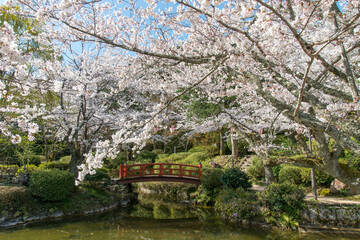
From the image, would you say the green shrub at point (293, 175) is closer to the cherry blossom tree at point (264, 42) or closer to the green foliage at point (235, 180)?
the green foliage at point (235, 180)

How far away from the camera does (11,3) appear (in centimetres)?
304

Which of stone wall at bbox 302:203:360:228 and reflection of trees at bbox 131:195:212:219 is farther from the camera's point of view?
reflection of trees at bbox 131:195:212:219

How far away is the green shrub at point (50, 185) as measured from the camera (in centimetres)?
720

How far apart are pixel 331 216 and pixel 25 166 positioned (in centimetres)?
994

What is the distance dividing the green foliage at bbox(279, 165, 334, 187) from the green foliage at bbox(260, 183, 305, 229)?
97.4 inches

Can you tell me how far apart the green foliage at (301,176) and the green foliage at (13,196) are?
8.91 meters

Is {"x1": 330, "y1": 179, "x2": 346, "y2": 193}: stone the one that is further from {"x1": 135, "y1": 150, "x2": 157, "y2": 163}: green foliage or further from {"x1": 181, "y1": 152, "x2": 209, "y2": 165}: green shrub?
{"x1": 135, "y1": 150, "x2": 157, "y2": 163}: green foliage

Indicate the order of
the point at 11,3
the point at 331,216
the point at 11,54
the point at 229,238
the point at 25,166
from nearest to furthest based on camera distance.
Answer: the point at 11,54 < the point at 11,3 < the point at 229,238 < the point at 331,216 < the point at 25,166

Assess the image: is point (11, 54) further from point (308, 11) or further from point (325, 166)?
point (325, 166)

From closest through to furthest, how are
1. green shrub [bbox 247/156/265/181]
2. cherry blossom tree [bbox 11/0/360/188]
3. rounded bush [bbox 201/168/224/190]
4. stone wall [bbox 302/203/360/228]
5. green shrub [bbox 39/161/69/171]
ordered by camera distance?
cherry blossom tree [bbox 11/0/360/188] → stone wall [bbox 302/203/360/228] → rounded bush [bbox 201/168/224/190] → green shrub [bbox 39/161/69/171] → green shrub [bbox 247/156/265/181]

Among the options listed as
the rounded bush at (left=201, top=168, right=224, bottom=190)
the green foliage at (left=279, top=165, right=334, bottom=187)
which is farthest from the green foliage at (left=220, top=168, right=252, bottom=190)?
the green foliage at (left=279, top=165, right=334, bottom=187)

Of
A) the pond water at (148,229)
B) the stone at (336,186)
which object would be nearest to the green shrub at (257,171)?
the stone at (336,186)

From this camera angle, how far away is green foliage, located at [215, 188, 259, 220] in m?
7.15

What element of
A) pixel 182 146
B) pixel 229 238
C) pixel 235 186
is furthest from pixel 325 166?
pixel 182 146
